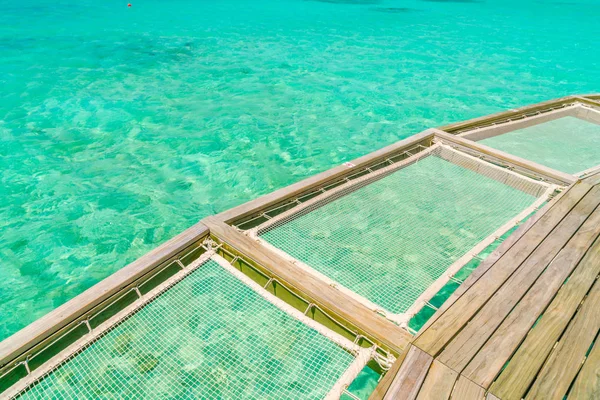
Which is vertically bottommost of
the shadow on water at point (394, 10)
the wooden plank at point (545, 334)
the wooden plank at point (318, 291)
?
the wooden plank at point (318, 291)

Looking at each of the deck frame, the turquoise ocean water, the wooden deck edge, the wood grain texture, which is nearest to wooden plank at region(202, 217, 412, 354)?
the deck frame

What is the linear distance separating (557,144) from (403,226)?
13.5ft

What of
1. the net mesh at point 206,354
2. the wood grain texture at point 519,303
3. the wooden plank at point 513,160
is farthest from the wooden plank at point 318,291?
the wooden plank at point 513,160

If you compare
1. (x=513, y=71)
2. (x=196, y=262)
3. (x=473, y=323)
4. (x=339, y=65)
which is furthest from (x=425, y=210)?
(x=513, y=71)

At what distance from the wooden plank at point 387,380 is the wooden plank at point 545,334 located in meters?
0.50

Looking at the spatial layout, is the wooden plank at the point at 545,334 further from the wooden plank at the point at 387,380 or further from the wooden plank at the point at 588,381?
the wooden plank at the point at 387,380

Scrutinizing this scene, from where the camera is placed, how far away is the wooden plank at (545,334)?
83.2 inches

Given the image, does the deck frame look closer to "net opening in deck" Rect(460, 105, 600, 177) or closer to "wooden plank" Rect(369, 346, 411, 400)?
"wooden plank" Rect(369, 346, 411, 400)

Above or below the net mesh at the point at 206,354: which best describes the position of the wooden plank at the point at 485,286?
above

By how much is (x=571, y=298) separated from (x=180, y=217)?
4868 millimetres

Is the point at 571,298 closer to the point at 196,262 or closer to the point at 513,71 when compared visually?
the point at 196,262

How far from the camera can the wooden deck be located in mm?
2111

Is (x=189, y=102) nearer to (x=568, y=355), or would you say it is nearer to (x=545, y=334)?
(x=545, y=334)

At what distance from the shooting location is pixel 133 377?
2.53 metres
